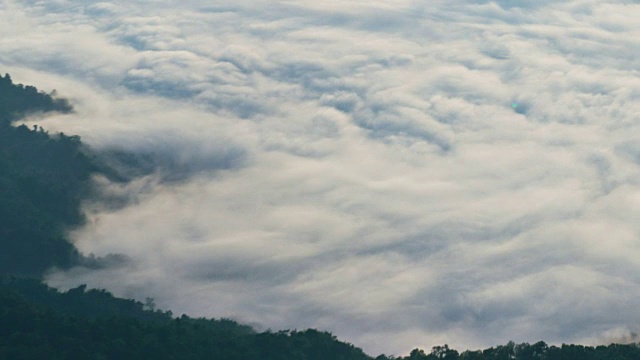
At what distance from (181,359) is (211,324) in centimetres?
3663

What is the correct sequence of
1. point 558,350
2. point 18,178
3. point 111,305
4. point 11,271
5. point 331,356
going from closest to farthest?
point 558,350 → point 331,356 → point 111,305 → point 11,271 → point 18,178

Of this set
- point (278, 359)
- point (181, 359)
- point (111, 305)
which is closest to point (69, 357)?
point (181, 359)

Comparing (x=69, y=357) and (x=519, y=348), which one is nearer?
(x=69, y=357)

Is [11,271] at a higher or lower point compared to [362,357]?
higher

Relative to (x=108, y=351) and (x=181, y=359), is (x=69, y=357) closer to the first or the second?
(x=108, y=351)

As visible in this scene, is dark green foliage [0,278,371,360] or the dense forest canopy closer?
dark green foliage [0,278,371,360]

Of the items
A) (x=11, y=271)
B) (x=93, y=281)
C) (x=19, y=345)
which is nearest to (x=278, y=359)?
(x=19, y=345)

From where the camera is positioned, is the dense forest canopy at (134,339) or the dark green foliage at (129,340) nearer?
the dark green foliage at (129,340)

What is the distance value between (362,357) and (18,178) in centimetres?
7733

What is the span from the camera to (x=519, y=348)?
13400 cm

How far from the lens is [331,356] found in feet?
461

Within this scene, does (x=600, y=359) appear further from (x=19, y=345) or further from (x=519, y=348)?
(x=19, y=345)

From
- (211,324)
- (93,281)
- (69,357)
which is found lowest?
(69,357)

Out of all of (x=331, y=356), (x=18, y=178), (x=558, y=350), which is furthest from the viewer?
(x=18, y=178)
